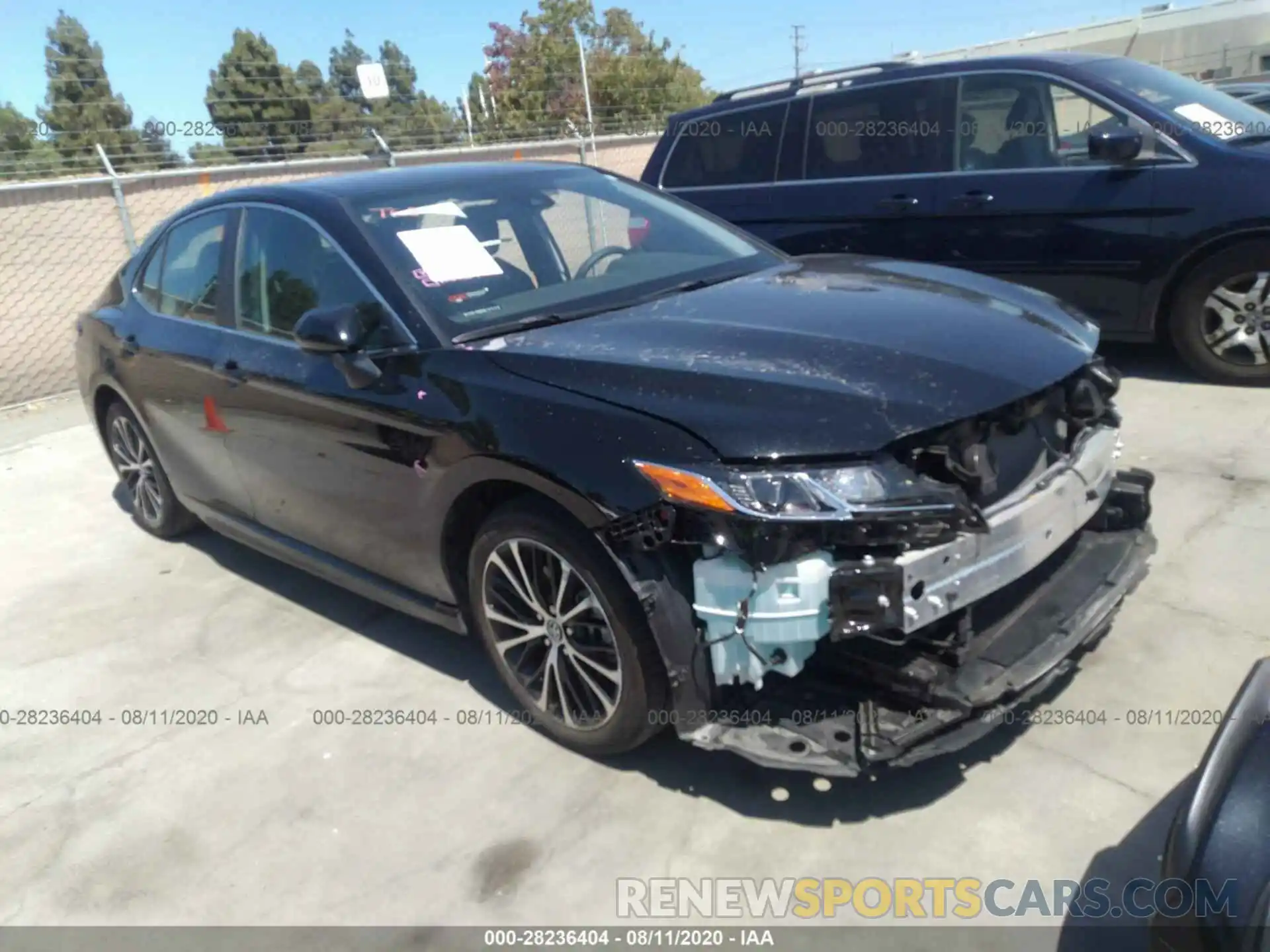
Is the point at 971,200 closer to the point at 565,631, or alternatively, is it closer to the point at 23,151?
the point at 565,631

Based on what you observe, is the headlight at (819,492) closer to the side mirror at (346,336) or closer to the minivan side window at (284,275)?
the side mirror at (346,336)

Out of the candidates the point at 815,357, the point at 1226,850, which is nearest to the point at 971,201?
the point at 815,357

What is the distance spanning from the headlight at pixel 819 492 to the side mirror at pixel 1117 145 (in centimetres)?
392

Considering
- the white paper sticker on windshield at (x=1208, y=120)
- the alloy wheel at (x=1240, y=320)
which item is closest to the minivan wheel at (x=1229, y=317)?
the alloy wheel at (x=1240, y=320)

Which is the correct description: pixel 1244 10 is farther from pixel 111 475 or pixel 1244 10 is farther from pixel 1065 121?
pixel 111 475

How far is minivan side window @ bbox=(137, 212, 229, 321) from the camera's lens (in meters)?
4.21

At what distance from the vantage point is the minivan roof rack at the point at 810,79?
6.51m

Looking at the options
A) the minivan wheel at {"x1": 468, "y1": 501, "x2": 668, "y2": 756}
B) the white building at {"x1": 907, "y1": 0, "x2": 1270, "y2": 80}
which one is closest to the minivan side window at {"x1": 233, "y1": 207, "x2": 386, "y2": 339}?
the minivan wheel at {"x1": 468, "y1": 501, "x2": 668, "y2": 756}

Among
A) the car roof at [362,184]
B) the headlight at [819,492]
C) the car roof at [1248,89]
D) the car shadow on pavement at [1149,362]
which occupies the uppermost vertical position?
the car roof at [362,184]

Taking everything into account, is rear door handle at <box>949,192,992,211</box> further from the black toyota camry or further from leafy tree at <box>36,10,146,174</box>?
leafy tree at <box>36,10,146,174</box>

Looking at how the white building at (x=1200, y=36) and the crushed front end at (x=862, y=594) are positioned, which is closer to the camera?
the crushed front end at (x=862, y=594)

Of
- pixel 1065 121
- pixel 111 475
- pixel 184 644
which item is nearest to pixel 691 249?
pixel 184 644

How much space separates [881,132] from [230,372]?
14.1 ft

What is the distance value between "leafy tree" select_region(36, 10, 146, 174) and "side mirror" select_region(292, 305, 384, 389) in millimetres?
8729
